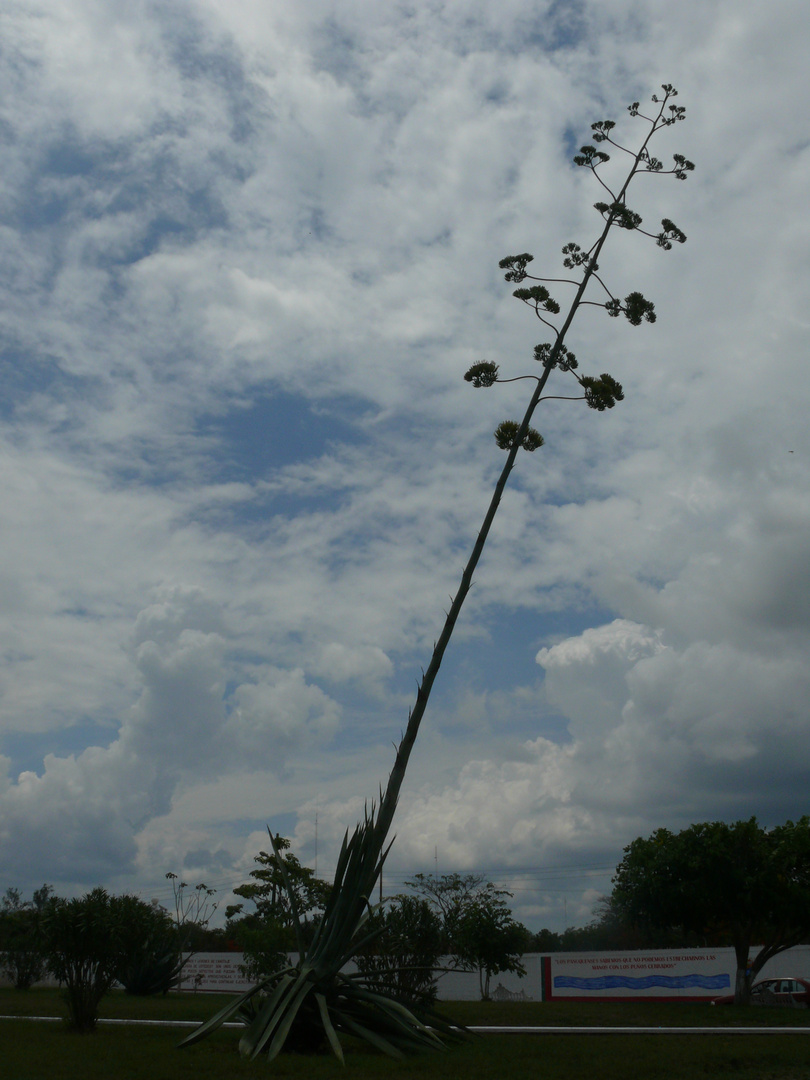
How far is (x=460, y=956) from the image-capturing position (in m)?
34.9

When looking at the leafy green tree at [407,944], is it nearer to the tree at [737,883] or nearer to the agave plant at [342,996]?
the agave plant at [342,996]

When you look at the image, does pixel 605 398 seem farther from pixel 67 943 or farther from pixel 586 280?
pixel 67 943

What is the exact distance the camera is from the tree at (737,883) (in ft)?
84.9

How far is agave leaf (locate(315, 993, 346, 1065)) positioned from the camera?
8276 millimetres

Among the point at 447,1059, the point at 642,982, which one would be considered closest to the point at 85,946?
the point at 447,1059

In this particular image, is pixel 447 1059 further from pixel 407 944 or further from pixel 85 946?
pixel 407 944

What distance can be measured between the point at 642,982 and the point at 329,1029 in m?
27.1

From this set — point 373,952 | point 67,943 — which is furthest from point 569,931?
point 67,943

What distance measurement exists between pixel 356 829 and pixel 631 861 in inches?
834

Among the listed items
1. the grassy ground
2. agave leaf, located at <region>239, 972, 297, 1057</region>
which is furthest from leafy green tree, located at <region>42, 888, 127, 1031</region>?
agave leaf, located at <region>239, 972, 297, 1057</region>

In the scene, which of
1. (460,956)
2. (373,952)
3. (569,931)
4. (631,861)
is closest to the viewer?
(373,952)

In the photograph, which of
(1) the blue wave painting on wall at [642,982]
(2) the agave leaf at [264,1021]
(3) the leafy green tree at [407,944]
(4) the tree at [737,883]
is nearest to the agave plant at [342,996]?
(2) the agave leaf at [264,1021]

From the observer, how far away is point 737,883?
26.3m

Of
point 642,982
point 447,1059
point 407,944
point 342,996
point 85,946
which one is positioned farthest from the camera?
point 642,982
